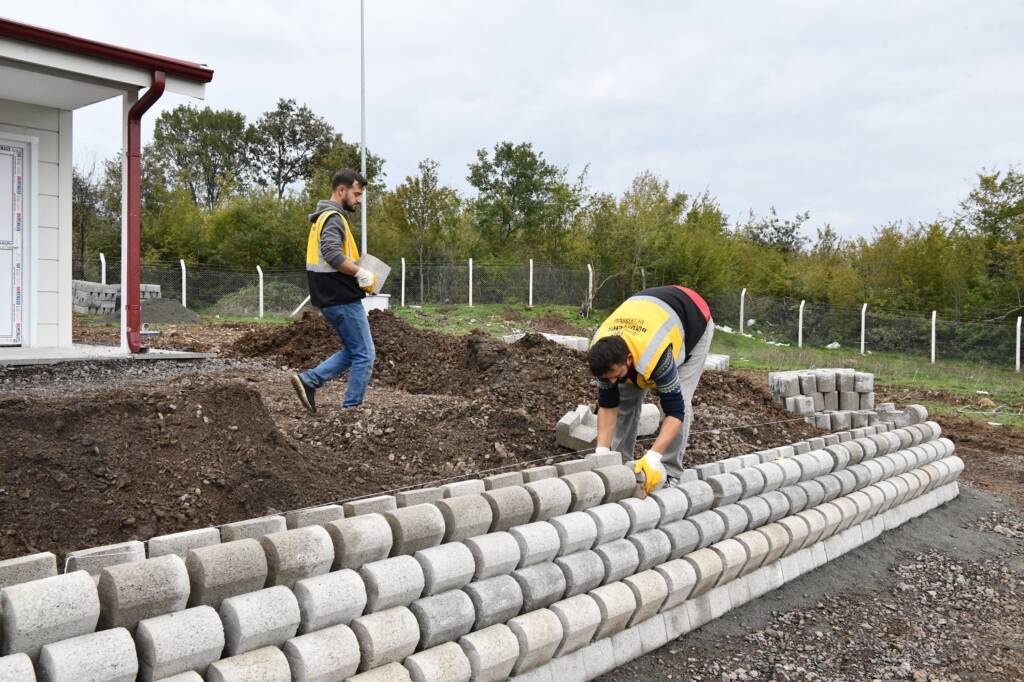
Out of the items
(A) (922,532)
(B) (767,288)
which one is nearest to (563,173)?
(B) (767,288)

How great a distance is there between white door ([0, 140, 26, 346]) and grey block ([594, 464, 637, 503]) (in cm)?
690

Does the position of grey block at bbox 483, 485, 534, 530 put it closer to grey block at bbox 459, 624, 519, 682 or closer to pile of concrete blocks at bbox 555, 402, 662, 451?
grey block at bbox 459, 624, 519, 682

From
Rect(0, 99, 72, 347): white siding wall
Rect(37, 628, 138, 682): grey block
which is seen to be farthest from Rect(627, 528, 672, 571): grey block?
Rect(0, 99, 72, 347): white siding wall

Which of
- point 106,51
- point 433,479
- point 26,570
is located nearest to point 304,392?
point 433,479

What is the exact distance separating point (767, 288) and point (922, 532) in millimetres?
22901

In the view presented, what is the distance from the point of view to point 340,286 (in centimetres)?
524

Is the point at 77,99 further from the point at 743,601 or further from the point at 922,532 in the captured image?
the point at 922,532

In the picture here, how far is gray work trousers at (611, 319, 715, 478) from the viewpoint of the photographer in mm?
4586

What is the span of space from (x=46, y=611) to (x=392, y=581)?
1.04 metres

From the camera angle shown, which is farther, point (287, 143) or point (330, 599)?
point (287, 143)

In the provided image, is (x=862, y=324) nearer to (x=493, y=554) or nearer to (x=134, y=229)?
(x=134, y=229)

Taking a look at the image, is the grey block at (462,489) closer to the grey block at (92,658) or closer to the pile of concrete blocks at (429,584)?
the pile of concrete blocks at (429,584)

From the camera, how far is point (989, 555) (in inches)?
225

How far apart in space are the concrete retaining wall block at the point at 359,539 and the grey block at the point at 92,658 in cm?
72
